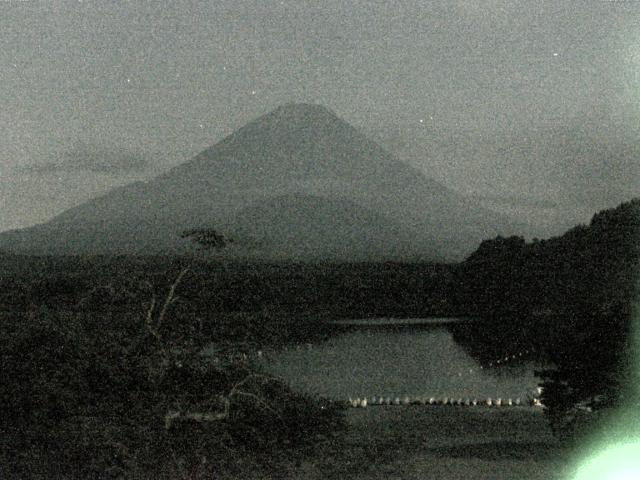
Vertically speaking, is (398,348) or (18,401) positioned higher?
(18,401)

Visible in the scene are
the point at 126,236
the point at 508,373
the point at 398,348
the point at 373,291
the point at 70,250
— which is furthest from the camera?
the point at 126,236

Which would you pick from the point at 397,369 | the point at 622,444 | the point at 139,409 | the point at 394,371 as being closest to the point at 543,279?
the point at 397,369

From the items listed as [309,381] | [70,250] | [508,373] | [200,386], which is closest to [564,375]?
[200,386]

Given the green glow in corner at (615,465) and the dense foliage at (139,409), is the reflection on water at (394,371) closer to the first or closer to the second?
the dense foliage at (139,409)

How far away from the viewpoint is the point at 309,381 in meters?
26.1

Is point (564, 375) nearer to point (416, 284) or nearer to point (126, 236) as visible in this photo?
point (416, 284)

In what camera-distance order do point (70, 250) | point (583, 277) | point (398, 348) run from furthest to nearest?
point (70, 250)
point (583, 277)
point (398, 348)

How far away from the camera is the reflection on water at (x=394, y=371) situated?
24.9 metres

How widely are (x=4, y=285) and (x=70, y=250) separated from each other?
127353 millimetres

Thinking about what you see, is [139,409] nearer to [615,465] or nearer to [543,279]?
[615,465]

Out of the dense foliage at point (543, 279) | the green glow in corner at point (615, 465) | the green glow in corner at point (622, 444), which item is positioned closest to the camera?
the green glow in corner at point (615, 465)

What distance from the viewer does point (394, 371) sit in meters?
29.2

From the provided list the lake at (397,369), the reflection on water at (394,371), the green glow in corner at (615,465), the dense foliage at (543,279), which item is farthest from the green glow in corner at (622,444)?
the dense foliage at (543,279)

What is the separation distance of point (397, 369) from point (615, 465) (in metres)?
18.1
